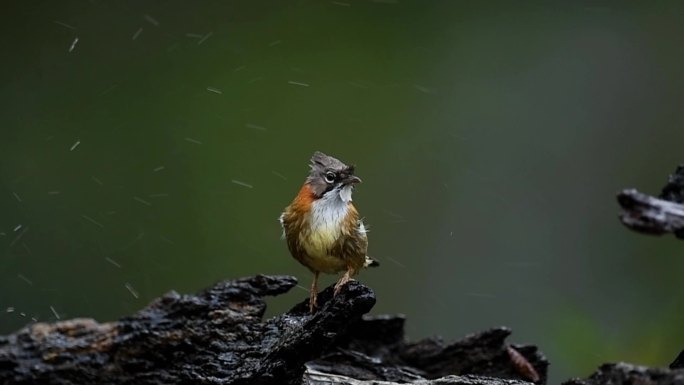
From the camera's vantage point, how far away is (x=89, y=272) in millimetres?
5977

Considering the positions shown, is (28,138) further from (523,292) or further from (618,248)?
(618,248)

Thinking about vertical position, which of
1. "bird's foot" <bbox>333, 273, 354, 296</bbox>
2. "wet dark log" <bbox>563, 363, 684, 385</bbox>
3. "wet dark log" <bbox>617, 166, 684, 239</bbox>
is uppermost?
"wet dark log" <bbox>617, 166, 684, 239</bbox>

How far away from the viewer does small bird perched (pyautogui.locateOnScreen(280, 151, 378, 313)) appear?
129 inches

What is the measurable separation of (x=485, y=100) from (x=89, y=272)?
287 centimetres

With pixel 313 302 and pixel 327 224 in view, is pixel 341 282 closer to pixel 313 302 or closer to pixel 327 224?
pixel 313 302

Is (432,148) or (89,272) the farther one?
(432,148)

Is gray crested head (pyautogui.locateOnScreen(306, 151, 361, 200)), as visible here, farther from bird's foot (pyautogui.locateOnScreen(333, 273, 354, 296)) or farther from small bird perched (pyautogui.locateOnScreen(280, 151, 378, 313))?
bird's foot (pyautogui.locateOnScreen(333, 273, 354, 296))

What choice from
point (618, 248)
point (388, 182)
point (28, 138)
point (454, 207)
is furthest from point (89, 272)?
point (618, 248)

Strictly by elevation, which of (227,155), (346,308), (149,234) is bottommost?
(346,308)

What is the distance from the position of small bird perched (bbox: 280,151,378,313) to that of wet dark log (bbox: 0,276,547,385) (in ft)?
0.93

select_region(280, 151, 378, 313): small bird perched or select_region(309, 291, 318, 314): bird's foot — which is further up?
select_region(280, 151, 378, 313): small bird perched

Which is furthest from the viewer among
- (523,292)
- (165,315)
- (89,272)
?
(523,292)

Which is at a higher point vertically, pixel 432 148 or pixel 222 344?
pixel 432 148

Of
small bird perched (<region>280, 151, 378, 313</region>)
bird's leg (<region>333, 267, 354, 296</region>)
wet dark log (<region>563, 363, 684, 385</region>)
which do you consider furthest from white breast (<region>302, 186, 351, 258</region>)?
wet dark log (<region>563, 363, 684, 385</region>)
